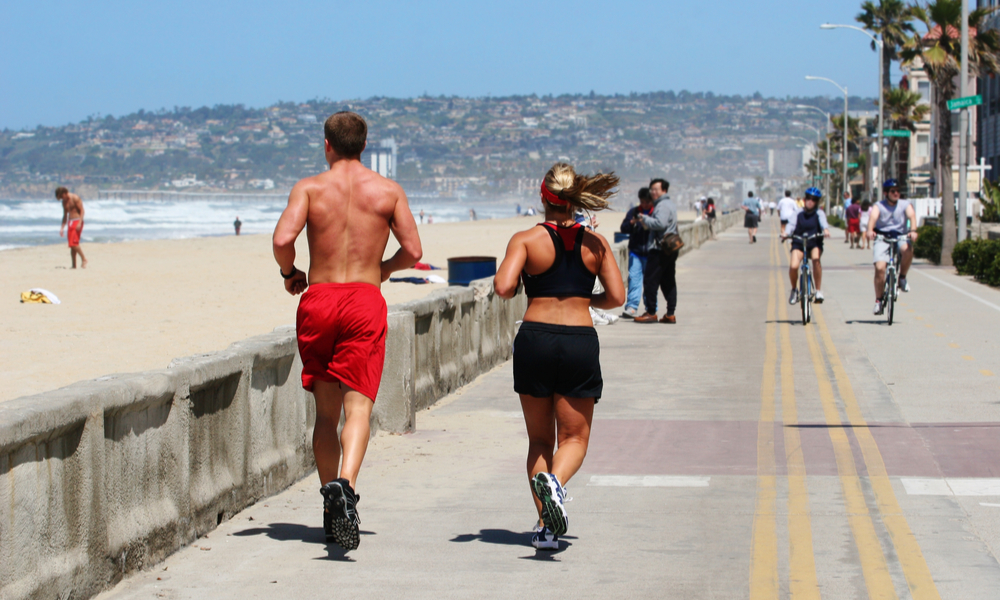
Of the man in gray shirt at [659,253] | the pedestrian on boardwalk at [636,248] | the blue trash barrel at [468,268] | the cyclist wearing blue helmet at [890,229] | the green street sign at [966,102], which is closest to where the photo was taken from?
the cyclist wearing blue helmet at [890,229]

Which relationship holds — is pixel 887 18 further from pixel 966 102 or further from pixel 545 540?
pixel 545 540

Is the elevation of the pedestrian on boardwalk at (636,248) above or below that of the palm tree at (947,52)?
below

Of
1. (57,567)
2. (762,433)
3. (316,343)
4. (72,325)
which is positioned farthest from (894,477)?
(72,325)

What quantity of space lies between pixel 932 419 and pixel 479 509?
435cm

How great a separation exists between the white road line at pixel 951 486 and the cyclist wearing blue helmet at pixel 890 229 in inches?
371

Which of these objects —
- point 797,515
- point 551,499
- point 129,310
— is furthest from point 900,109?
point 551,499

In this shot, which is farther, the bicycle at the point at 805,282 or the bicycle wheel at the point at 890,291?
the bicycle at the point at 805,282

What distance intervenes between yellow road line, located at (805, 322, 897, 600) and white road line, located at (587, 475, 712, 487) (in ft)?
2.76

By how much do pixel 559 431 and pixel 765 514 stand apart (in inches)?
55.8

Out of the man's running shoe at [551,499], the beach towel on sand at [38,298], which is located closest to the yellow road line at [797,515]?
the man's running shoe at [551,499]

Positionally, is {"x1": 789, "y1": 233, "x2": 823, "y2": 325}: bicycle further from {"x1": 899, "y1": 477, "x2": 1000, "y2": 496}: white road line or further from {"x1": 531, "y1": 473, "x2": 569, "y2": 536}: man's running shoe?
{"x1": 531, "y1": 473, "x2": 569, "y2": 536}: man's running shoe

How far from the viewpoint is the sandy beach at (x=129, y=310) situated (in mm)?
13711

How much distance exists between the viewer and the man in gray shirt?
650 inches

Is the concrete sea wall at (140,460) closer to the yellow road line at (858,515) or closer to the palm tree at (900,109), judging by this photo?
the yellow road line at (858,515)
